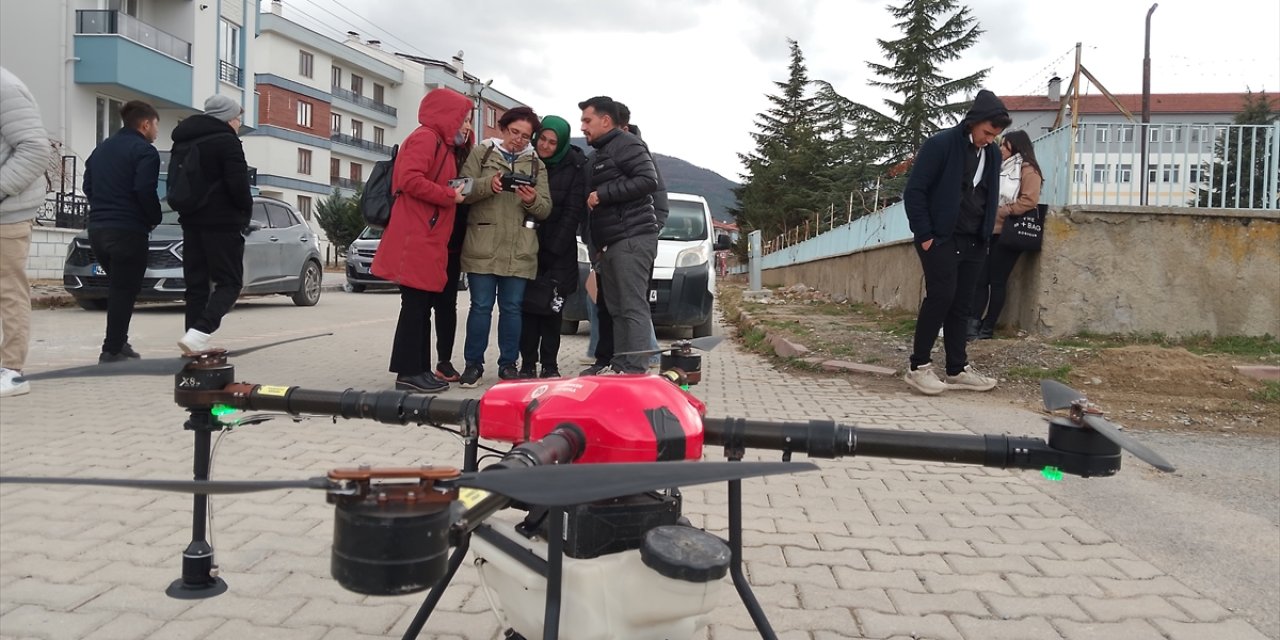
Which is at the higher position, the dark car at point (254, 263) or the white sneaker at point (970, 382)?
the dark car at point (254, 263)

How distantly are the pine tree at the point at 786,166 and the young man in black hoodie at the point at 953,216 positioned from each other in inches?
1256

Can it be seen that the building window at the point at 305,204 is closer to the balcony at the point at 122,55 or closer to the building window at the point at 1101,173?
the balcony at the point at 122,55

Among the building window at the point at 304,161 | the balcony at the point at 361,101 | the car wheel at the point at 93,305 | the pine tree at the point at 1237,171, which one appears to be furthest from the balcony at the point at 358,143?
the pine tree at the point at 1237,171

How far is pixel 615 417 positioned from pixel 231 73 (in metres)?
32.4

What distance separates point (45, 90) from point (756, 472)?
26.1 metres

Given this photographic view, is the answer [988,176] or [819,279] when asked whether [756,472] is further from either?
[819,279]

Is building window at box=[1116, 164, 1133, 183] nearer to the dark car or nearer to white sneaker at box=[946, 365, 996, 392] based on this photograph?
white sneaker at box=[946, 365, 996, 392]

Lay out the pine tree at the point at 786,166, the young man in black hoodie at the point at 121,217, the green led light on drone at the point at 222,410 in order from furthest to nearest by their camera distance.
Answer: the pine tree at the point at 786,166 < the young man in black hoodie at the point at 121,217 < the green led light on drone at the point at 222,410

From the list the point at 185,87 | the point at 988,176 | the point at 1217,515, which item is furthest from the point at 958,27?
the point at 1217,515

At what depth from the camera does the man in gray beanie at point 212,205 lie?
6.26 meters

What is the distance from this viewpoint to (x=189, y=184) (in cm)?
619

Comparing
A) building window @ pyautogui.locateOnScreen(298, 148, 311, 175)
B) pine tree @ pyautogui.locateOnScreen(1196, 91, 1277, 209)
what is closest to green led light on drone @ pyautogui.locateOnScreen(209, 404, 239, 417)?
pine tree @ pyautogui.locateOnScreen(1196, 91, 1277, 209)

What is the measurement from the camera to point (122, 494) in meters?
3.72

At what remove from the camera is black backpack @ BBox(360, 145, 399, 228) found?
19.5ft
